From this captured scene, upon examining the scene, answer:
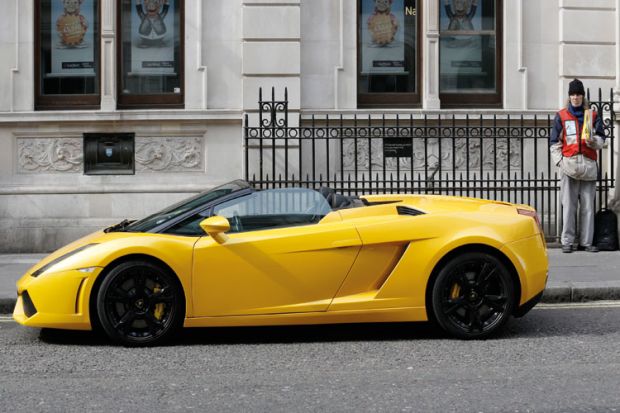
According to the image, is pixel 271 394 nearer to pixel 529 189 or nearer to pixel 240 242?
pixel 240 242

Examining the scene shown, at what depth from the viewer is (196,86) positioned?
43.1 ft

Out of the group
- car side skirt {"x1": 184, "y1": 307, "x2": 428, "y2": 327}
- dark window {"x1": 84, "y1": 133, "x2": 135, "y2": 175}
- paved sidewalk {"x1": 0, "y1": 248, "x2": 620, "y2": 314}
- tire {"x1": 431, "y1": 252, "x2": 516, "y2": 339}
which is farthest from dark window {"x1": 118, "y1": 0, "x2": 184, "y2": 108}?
tire {"x1": 431, "y1": 252, "x2": 516, "y2": 339}

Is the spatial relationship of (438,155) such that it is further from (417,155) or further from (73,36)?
(73,36)

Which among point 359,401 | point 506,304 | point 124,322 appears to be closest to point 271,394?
point 359,401

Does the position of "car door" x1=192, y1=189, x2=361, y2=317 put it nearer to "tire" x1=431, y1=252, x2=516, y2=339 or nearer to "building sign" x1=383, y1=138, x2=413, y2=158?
"tire" x1=431, y1=252, x2=516, y2=339

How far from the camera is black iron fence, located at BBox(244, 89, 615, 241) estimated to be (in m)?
12.4

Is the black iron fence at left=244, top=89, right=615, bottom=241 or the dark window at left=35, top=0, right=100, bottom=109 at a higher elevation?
the dark window at left=35, top=0, right=100, bottom=109

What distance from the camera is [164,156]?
13.0m

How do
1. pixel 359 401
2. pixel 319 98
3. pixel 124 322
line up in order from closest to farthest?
pixel 359 401 → pixel 124 322 → pixel 319 98

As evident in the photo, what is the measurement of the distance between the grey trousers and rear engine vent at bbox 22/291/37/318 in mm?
7370

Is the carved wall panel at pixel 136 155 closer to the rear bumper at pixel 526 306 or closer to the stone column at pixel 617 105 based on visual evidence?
the stone column at pixel 617 105

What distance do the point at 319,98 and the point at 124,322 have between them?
24.1ft

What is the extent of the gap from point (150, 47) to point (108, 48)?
0.65 metres

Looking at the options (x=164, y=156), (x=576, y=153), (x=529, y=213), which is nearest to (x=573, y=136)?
(x=576, y=153)
